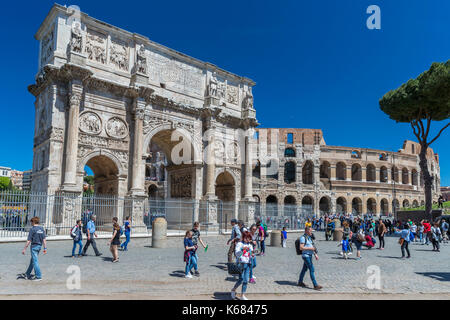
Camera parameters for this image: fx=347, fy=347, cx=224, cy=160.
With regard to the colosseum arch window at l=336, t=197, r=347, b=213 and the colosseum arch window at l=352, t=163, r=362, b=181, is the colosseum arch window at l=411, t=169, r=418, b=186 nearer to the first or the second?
the colosseum arch window at l=352, t=163, r=362, b=181

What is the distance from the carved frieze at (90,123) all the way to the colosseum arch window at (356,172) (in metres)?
37.8

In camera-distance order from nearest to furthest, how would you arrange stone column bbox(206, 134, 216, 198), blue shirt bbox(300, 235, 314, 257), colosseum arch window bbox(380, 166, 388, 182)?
blue shirt bbox(300, 235, 314, 257), stone column bbox(206, 134, 216, 198), colosseum arch window bbox(380, 166, 388, 182)

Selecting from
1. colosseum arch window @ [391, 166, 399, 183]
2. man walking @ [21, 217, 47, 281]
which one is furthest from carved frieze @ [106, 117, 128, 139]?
colosseum arch window @ [391, 166, 399, 183]

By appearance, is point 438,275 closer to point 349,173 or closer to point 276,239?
point 276,239

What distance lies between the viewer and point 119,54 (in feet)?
61.7

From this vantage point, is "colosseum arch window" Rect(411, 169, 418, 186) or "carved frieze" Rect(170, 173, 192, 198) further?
"colosseum arch window" Rect(411, 169, 418, 186)

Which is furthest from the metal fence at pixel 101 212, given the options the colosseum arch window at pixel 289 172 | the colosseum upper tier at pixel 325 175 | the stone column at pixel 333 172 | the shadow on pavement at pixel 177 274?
the stone column at pixel 333 172

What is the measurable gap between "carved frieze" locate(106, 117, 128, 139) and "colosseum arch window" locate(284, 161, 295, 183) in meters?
29.1

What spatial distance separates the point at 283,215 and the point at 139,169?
11.0 metres

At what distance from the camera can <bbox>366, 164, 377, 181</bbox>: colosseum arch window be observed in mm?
46781

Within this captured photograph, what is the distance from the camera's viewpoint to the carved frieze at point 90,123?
1708 centimetres

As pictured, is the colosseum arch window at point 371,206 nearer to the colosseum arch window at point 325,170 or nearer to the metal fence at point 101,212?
the colosseum arch window at point 325,170

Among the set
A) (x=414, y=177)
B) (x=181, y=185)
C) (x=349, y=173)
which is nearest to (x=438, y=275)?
(x=181, y=185)

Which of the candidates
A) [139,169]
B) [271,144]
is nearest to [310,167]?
[271,144]
